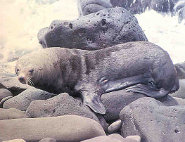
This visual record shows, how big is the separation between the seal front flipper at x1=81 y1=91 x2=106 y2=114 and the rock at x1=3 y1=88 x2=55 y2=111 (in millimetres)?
419

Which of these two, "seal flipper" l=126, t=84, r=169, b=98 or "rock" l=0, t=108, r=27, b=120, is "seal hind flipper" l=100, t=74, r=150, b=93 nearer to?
"seal flipper" l=126, t=84, r=169, b=98

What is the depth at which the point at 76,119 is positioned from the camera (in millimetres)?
2199

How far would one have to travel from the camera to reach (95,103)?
9.25ft

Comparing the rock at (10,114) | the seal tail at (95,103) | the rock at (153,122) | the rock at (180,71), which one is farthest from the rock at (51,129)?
the rock at (180,71)

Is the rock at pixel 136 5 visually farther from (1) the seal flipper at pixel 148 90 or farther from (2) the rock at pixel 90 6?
(1) the seal flipper at pixel 148 90

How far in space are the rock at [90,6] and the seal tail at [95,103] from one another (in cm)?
340

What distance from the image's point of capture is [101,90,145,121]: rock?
9.30ft

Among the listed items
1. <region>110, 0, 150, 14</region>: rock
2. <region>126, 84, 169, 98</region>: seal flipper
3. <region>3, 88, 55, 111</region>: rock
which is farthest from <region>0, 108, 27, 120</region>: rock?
<region>110, 0, 150, 14</region>: rock

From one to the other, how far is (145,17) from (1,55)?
5713 mm

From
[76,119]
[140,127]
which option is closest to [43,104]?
[76,119]

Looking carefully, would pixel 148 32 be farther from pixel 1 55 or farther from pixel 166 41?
pixel 1 55

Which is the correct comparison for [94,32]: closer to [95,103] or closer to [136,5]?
[95,103]

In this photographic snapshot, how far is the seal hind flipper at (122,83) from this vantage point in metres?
3.06

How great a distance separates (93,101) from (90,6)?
372 cm
